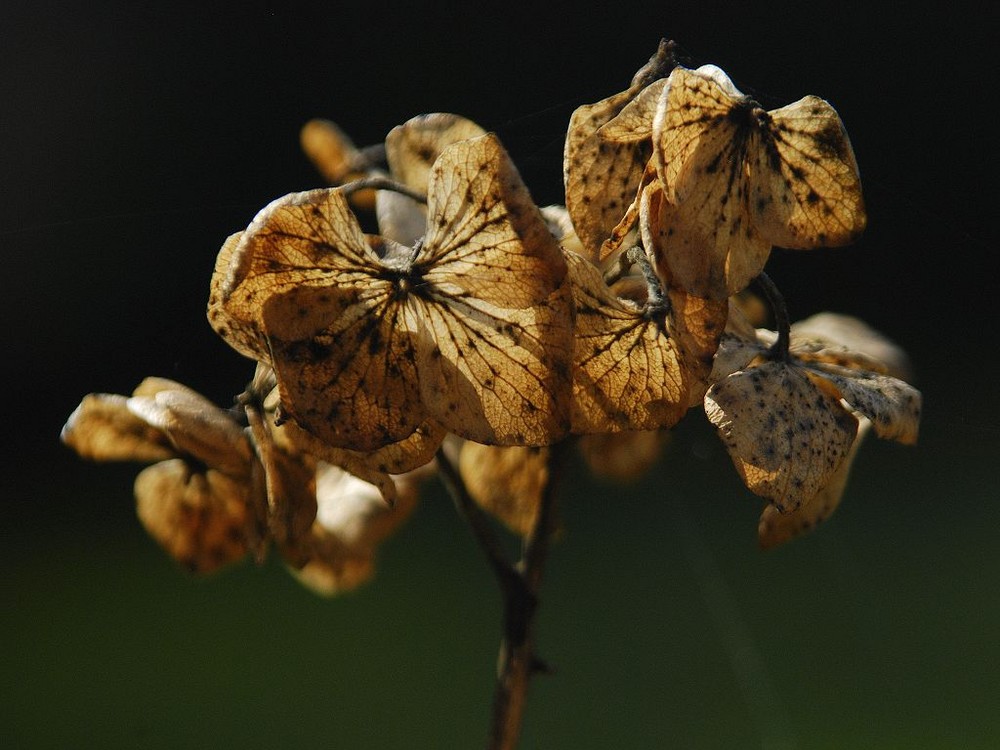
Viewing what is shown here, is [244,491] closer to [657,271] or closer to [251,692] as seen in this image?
[657,271]

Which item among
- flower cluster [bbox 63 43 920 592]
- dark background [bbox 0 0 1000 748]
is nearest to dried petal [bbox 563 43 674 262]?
flower cluster [bbox 63 43 920 592]

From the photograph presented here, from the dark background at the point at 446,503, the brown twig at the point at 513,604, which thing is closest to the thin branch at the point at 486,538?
the brown twig at the point at 513,604

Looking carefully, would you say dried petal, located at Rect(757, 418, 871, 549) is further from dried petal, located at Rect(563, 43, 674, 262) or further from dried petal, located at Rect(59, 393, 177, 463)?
dried petal, located at Rect(59, 393, 177, 463)

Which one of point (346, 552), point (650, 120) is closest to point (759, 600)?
point (346, 552)

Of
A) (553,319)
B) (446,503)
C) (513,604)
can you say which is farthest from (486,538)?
(446,503)

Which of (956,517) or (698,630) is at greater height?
(698,630)

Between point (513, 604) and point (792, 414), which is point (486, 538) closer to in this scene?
point (513, 604)

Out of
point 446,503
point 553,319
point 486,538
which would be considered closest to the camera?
point 553,319
